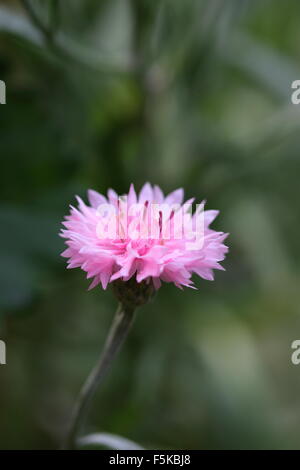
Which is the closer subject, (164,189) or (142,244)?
(142,244)

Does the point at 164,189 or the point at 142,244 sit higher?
the point at 164,189

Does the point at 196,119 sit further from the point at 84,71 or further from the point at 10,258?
the point at 10,258

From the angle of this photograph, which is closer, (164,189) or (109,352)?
(109,352)

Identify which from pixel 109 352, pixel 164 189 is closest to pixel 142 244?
pixel 109 352

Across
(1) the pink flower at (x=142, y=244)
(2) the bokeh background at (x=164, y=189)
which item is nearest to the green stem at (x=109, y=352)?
(1) the pink flower at (x=142, y=244)

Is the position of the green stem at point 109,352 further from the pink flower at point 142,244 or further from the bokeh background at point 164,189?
the bokeh background at point 164,189

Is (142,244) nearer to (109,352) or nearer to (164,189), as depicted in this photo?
(109,352)
